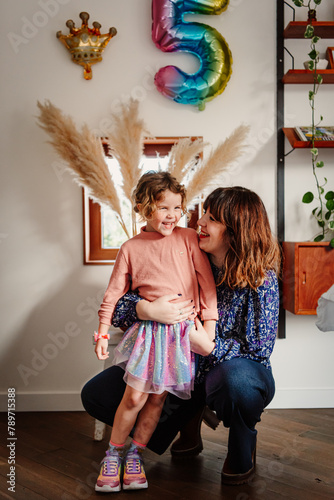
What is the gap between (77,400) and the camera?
9.08 feet

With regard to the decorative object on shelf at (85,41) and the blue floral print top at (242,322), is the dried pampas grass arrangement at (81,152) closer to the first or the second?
the decorative object on shelf at (85,41)

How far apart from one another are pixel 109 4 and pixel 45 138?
81cm

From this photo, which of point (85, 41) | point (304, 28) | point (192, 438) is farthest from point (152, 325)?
point (304, 28)

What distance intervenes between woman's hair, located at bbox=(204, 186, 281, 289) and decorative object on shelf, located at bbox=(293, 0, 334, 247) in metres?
0.78

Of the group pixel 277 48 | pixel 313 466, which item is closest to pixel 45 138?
pixel 277 48

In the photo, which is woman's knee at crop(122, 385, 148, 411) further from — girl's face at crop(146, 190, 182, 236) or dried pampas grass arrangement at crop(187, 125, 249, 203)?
dried pampas grass arrangement at crop(187, 125, 249, 203)

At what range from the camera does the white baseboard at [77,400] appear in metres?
2.76

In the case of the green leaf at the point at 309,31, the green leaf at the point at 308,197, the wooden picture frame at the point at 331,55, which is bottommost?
the green leaf at the point at 308,197

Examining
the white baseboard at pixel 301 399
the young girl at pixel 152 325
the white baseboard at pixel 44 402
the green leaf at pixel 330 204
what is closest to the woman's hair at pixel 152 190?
the young girl at pixel 152 325

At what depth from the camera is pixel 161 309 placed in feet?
5.84

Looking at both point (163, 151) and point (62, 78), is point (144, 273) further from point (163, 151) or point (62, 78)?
point (62, 78)

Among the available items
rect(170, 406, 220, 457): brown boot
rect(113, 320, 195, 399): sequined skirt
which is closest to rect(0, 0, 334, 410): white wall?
rect(170, 406, 220, 457): brown boot

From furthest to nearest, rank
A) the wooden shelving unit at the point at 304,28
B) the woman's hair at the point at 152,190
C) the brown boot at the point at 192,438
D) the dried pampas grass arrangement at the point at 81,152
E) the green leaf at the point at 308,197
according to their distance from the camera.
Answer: the green leaf at the point at 308,197 → the wooden shelving unit at the point at 304,28 → the dried pampas grass arrangement at the point at 81,152 → the brown boot at the point at 192,438 → the woman's hair at the point at 152,190

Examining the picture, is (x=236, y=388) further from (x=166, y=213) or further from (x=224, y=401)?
(x=166, y=213)
